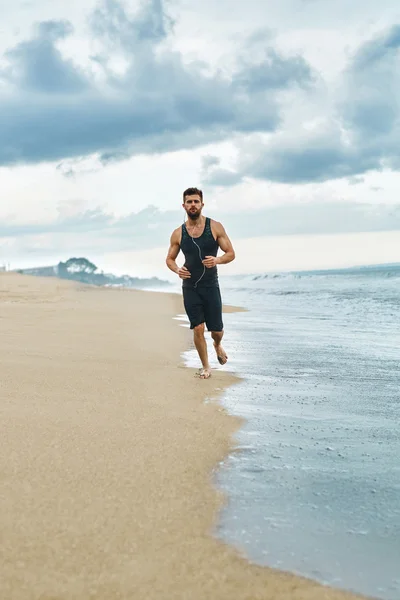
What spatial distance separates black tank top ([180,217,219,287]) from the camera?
6.12 meters

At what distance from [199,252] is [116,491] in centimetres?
376

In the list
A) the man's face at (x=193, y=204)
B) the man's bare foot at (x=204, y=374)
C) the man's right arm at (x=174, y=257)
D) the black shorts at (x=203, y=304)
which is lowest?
the man's bare foot at (x=204, y=374)

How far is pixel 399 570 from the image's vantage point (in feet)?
6.72

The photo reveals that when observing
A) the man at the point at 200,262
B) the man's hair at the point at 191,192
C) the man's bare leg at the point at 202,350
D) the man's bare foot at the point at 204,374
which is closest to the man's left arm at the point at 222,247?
the man at the point at 200,262

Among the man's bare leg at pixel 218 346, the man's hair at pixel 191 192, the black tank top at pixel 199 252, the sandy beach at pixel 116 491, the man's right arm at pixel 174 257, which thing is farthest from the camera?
the man's bare leg at pixel 218 346

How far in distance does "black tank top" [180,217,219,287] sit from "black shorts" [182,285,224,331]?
0.29 ft

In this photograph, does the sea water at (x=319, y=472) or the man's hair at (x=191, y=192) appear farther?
the man's hair at (x=191, y=192)

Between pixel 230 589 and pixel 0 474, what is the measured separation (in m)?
1.41

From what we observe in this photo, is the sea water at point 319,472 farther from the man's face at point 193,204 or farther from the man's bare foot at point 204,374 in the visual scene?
the man's face at point 193,204

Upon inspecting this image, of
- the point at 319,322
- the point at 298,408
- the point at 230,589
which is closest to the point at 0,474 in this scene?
the point at 230,589

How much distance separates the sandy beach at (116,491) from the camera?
1.96 meters

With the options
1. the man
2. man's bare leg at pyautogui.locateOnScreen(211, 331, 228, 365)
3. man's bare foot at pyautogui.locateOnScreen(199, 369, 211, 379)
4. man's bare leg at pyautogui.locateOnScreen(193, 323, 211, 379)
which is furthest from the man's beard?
man's bare foot at pyautogui.locateOnScreen(199, 369, 211, 379)

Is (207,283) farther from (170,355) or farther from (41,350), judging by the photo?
(41,350)

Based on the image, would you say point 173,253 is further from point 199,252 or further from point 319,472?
point 319,472
